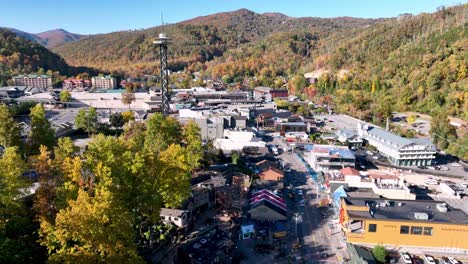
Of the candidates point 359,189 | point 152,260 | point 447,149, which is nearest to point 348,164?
point 359,189

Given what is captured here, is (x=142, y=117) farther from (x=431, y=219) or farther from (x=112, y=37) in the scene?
(x=112, y=37)

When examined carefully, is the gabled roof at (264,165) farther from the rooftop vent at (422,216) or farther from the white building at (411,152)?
the white building at (411,152)

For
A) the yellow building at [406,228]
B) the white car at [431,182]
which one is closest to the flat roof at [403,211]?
the yellow building at [406,228]

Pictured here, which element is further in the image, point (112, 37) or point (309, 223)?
point (112, 37)

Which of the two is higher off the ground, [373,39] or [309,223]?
[373,39]

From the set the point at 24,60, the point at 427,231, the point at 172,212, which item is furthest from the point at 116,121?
the point at 24,60

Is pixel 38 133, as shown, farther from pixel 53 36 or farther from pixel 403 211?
pixel 53 36

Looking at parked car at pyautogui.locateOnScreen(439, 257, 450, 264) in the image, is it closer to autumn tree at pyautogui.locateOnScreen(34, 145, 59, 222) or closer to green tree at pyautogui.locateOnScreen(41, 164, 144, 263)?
green tree at pyautogui.locateOnScreen(41, 164, 144, 263)
